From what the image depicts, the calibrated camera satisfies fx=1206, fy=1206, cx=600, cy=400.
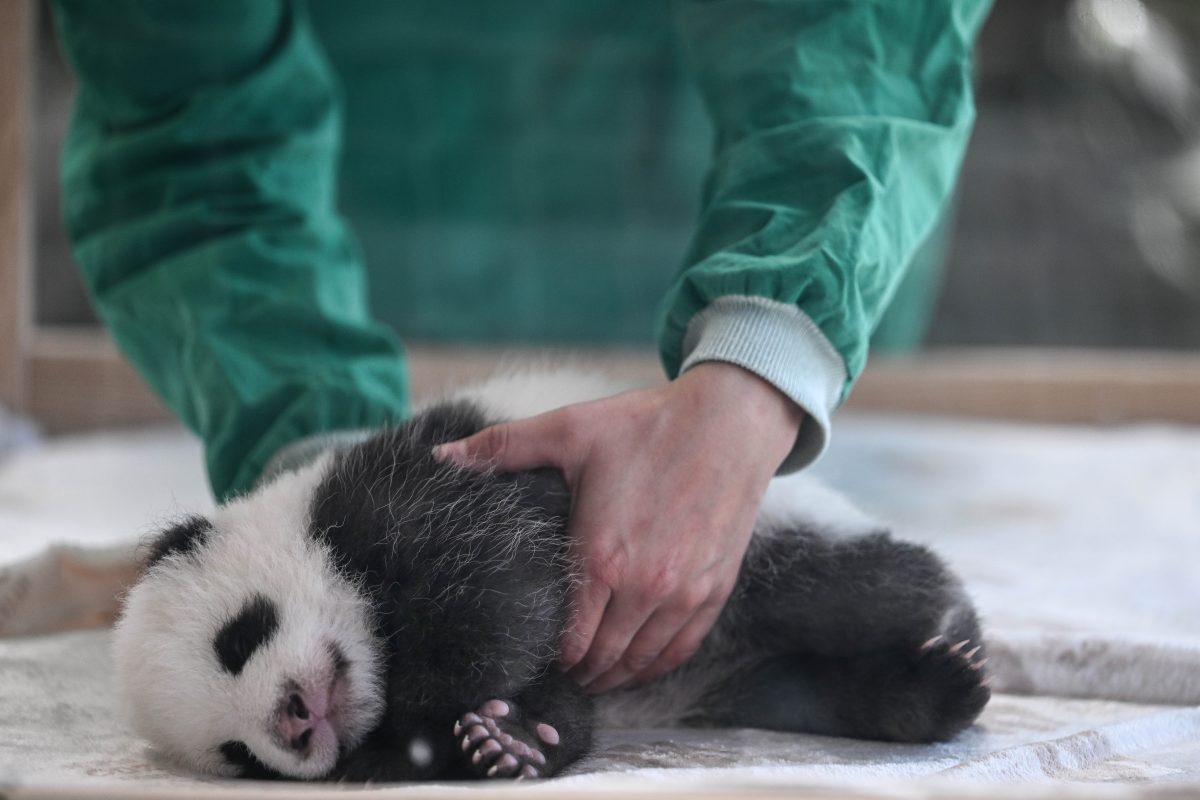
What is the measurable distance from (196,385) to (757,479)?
839mm

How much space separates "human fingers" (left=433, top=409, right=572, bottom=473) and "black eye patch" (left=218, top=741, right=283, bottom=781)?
0.30 meters

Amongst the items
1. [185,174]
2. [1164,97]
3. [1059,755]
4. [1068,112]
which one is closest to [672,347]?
[1059,755]

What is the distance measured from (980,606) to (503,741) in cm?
74

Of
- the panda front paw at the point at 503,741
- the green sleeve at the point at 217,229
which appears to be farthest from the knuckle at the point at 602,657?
the green sleeve at the point at 217,229

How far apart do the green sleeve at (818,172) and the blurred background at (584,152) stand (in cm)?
136

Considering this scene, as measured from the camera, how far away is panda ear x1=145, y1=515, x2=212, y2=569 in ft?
3.62

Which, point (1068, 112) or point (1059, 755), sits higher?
point (1059, 755)

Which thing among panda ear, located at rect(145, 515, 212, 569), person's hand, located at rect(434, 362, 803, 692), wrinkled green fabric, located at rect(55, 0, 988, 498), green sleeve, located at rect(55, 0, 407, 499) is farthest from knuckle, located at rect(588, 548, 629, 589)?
green sleeve, located at rect(55, 0, 407, 499)

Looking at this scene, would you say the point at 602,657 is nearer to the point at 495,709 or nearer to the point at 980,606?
the point at 495,709

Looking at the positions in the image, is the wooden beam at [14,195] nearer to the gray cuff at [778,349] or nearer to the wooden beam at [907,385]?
the wooden beam at [907,385]

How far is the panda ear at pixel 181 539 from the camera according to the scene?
1.10 meters

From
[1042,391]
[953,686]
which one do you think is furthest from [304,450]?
[1042,391]

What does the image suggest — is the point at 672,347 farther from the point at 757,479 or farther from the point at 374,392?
the point at 374,392

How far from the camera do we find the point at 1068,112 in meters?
3.60
